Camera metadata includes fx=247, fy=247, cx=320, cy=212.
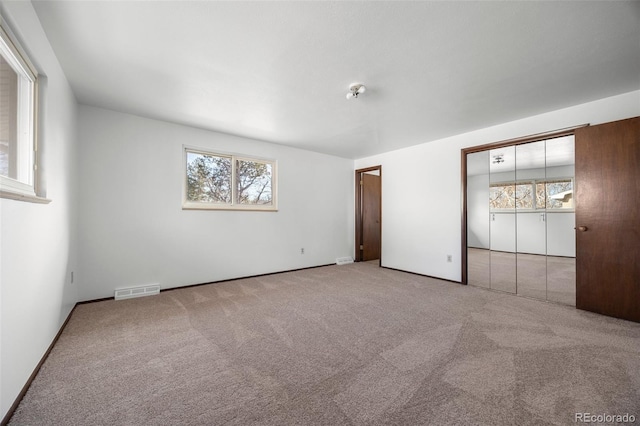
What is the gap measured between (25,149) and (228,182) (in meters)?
2.50

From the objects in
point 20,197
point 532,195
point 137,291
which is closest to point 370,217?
point 532,195

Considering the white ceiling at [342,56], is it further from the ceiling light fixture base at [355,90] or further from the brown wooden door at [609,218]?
the brown wooden door at [609,218]

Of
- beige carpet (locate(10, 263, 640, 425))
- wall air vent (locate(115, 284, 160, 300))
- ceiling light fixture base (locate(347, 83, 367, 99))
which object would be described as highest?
ceiling light fixture base (locate(347, 83, 367, 99))

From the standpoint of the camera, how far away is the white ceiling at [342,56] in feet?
5.28

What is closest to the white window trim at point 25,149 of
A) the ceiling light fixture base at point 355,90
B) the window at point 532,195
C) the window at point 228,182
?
the window at point 228,182

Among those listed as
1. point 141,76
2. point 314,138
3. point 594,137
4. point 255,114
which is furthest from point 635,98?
point 141,76

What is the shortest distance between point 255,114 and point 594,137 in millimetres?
3930

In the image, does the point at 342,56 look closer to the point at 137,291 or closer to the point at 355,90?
the point at 355,90

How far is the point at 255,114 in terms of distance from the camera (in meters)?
3.23

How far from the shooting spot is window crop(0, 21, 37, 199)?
144cm

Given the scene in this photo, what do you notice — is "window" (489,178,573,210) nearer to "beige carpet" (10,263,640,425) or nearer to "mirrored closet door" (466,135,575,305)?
"mirrored closet door" (466,135,575,305)

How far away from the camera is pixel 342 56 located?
6.71 feet

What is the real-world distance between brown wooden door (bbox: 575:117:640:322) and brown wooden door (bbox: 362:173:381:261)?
353cm

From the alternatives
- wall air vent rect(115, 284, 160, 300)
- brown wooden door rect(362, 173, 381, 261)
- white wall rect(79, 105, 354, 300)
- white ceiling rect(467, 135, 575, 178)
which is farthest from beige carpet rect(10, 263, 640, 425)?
brown wooden door rect(362, 173, 381, 261)
